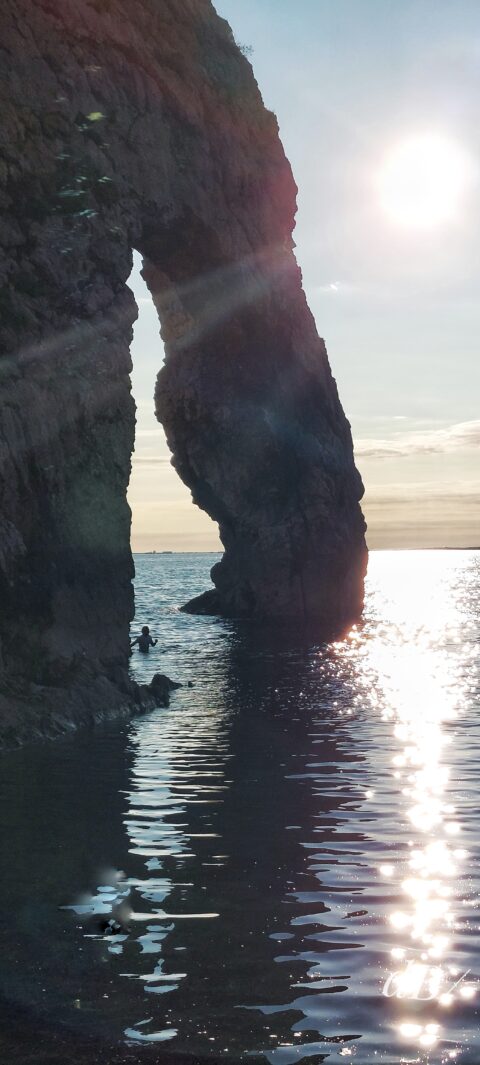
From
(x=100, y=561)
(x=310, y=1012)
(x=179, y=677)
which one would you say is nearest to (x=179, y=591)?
(x=179, y=677)

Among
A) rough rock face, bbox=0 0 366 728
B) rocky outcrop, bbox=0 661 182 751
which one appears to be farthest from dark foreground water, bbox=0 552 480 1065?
rough rock face, bbox=0 0 366 728

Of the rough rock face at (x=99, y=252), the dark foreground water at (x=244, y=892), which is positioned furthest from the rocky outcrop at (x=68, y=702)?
the dark foreground water at (x=244, y=892)

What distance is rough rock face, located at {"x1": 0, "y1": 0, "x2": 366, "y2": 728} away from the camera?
26.9 meters

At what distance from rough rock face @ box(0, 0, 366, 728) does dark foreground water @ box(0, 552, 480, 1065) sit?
477 cm

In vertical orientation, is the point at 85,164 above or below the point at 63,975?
above

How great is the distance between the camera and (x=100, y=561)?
30.7 m

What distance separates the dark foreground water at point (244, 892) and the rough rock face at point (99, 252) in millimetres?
4766

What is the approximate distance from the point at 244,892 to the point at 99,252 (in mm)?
22747

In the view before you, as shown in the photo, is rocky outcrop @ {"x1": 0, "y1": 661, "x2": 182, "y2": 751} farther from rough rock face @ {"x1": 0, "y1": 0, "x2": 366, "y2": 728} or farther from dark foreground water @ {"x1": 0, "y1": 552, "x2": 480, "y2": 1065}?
dark foreground water @ {"x1": 0, "y1": 552, "x2": 480, "y2": 1065}

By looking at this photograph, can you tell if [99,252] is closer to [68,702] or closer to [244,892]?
[68,702]

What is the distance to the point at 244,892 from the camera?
12.8 m

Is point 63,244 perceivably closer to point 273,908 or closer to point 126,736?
point 126,736

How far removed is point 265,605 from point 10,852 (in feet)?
157

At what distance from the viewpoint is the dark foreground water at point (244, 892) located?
8781 millimetres
